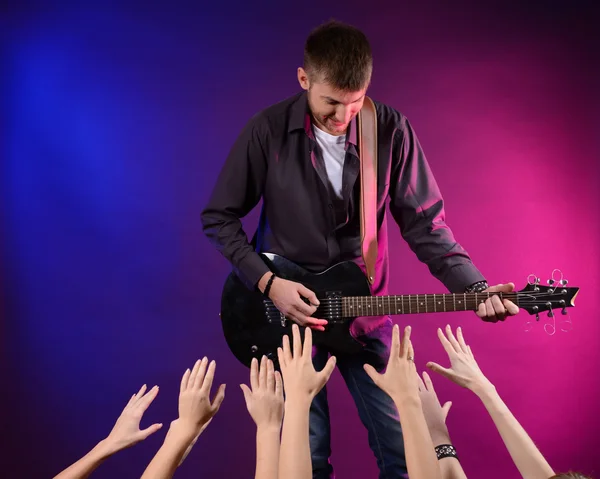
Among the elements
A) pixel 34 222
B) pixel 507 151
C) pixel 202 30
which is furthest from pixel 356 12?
pixel 34 222

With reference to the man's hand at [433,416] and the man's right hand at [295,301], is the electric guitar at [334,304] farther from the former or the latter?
the man's hand at [433,416]

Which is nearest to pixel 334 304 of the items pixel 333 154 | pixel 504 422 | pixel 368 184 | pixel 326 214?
pixel 326 214

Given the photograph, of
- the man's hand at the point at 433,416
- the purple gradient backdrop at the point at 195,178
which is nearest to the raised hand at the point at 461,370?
the man's hand at the point at 433,416

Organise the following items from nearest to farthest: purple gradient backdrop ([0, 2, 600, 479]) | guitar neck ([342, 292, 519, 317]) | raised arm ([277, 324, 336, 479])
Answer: raised arm ([277, 324, 336, 479]) < guitar neck ([342, 292, 519, 317]) < purple gradient backdrop ([0, 2, 600, 479])

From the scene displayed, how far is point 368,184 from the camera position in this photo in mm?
2678

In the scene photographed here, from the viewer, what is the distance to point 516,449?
6.45ft

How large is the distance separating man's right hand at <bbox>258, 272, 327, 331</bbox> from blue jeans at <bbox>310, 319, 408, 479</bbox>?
0.14m

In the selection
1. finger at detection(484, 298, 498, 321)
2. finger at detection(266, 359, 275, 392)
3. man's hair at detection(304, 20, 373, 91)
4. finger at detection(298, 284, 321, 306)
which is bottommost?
finger at detection(266, 359, 275, 392)

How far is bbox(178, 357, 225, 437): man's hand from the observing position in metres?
2.00

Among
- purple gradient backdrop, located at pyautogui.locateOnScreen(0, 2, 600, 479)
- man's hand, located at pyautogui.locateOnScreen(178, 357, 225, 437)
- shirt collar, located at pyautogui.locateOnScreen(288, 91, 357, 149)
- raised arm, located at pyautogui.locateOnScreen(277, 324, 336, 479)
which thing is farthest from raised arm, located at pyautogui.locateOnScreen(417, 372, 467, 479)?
purple gradient backdrop, located at pyautogui.locateOnScreen(0, 2, 600, 479)

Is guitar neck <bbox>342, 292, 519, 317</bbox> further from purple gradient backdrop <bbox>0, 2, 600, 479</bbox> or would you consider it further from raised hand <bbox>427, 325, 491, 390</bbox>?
purple gradient backdrop <bbox>0, 2, 600, 479</bbox>

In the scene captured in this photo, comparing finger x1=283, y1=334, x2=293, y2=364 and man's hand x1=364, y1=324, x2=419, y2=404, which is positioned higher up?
finger x1=283, y1=334, x2=293, y2=364

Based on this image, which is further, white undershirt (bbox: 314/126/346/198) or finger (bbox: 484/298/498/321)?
white undershirt (bbox: 314/126/346/198)

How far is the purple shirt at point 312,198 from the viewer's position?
270 centimetres
